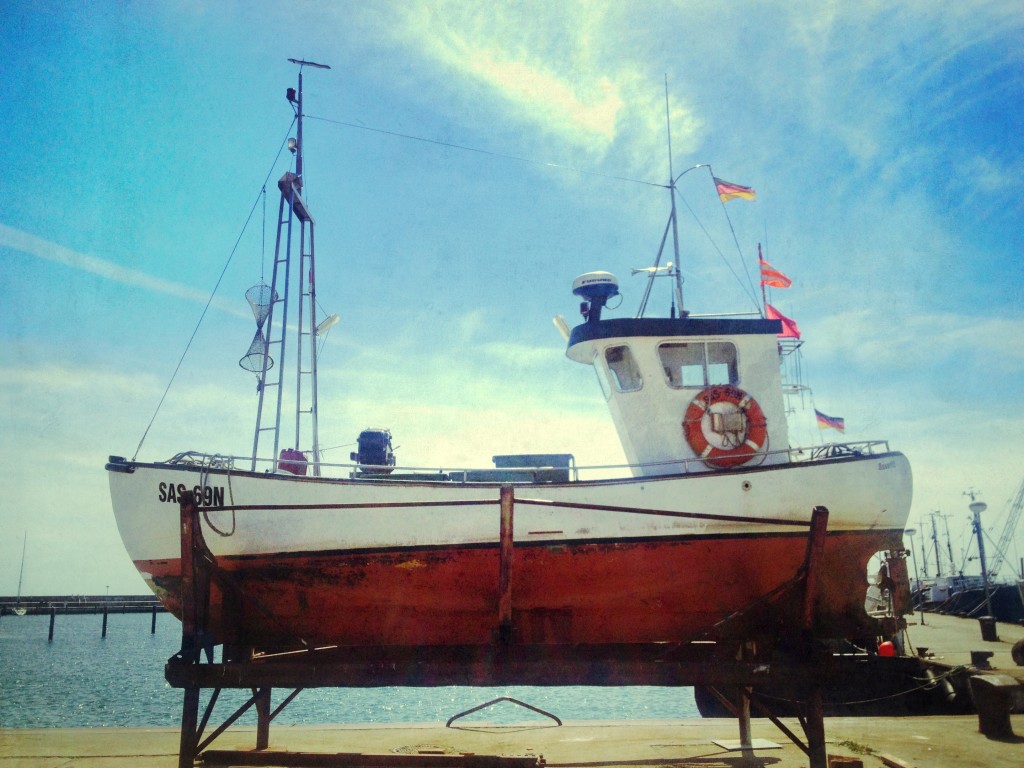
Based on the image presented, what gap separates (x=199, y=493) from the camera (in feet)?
27.6

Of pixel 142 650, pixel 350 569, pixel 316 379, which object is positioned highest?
pixel 316 379

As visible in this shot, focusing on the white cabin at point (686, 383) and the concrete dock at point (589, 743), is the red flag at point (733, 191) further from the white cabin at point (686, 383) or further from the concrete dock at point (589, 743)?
the concrete dock at point (589, 743)

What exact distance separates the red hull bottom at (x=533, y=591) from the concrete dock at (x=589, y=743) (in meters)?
1.42

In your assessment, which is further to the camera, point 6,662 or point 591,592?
point 6,662

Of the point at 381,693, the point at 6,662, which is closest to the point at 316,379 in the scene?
the point at 381,693

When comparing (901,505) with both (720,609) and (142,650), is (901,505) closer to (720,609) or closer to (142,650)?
(720,609)

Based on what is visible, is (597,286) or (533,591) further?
(597,286)

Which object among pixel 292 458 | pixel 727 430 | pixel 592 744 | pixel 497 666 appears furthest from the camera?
pixel 292 458

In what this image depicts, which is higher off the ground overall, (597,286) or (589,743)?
(597,286)

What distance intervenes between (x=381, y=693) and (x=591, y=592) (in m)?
28.3

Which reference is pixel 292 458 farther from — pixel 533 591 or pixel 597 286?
pixel 597 286

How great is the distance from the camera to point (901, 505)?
901cm

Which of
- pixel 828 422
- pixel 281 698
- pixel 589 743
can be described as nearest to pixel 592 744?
pixel 589 743

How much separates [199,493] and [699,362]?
7.37 m
